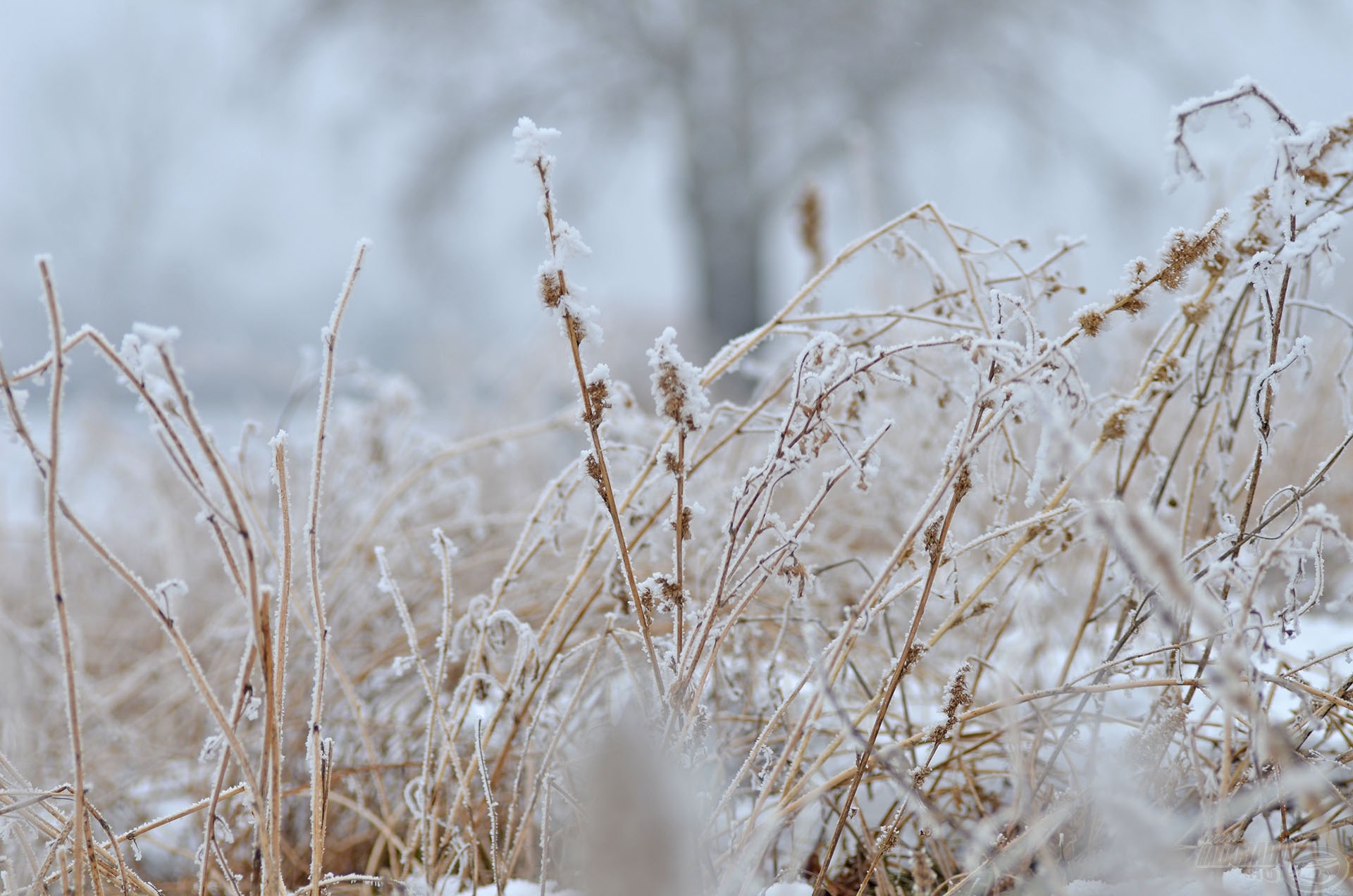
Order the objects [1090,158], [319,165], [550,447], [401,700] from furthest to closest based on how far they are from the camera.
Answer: [319,165] → [1090,158] → [550,447] → [401,700]

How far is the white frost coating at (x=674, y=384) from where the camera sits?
452 millimetres

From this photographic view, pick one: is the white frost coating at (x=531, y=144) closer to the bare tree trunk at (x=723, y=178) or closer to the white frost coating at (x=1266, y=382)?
Answer: the white frost coating at (x=1266, y=382)

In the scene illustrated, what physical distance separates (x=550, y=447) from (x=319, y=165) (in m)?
5.76

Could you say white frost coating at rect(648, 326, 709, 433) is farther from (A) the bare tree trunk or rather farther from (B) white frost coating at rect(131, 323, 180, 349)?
(A) the bare tree trunk

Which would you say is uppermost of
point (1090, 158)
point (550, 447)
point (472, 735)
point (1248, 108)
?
point (1090, 158)

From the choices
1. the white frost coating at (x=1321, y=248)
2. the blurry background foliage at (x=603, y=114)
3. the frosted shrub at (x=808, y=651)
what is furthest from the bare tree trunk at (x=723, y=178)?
the white frost coating at (x=1321, y=248)

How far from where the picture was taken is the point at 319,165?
24.6ft

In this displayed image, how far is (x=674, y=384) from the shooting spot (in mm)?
455

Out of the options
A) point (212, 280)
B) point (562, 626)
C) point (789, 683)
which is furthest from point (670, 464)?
point (212, 280)

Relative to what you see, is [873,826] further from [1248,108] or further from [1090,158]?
[1090,158]

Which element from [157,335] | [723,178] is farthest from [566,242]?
[723,178]

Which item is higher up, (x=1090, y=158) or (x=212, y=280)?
(x=212, y=280)

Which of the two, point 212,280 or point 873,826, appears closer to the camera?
point 873,826

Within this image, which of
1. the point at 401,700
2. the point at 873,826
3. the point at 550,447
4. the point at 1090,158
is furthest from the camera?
the point at 1090,158
